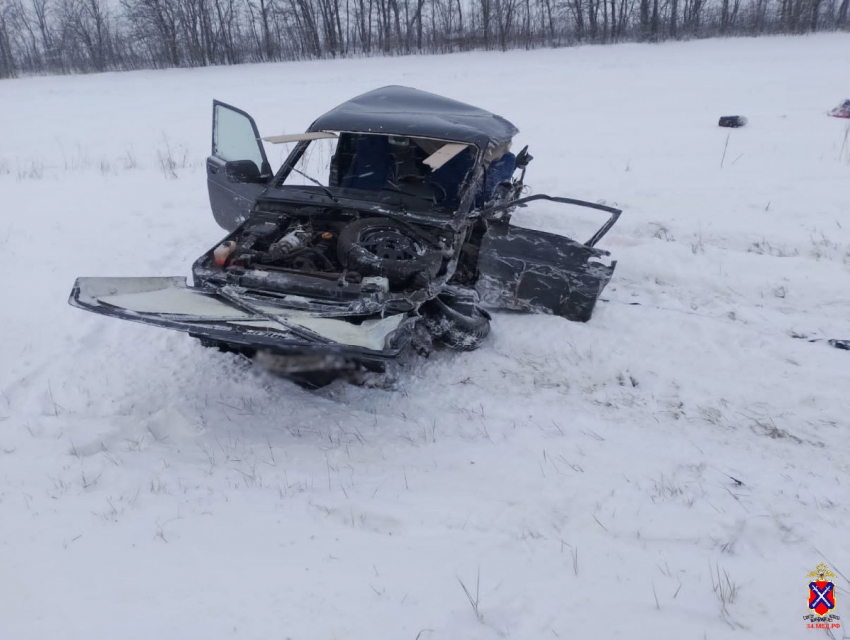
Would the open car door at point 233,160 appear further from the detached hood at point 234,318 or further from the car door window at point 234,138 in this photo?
the detached hood at point 234,318

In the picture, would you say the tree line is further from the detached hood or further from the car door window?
the detached hood

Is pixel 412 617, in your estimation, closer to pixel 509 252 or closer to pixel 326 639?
pixel 326 639

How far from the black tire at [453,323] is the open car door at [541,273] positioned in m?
0.53

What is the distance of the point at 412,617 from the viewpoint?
234 centimetres

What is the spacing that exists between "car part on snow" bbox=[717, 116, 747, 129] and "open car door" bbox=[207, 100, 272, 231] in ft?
31.2

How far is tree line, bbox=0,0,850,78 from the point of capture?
27.0 metres

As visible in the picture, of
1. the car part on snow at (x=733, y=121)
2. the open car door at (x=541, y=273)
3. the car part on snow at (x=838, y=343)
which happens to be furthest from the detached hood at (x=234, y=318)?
the car part on snow at (x=733, y=121)

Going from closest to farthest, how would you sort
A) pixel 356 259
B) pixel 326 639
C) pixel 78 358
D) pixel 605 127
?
pixel 326 639
pixel 356 259
pixel 78 358
pixel 605 127

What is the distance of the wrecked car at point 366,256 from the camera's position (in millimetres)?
3203

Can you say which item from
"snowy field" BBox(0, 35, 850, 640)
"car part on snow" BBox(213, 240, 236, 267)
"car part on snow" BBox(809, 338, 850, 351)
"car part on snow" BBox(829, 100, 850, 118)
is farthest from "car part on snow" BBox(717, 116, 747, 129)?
"car part on snow" BBox(213, 240, 236, 267)

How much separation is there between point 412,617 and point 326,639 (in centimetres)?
35

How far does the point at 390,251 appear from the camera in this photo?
13.4 feet

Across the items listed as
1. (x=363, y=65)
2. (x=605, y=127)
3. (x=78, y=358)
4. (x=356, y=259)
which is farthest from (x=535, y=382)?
(x=363, y=65)

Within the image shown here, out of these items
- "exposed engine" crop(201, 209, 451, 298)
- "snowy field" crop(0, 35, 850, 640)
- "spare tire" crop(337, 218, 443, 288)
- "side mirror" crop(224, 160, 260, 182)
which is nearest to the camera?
"snowy field" crop(0, 35, 850, 640)
